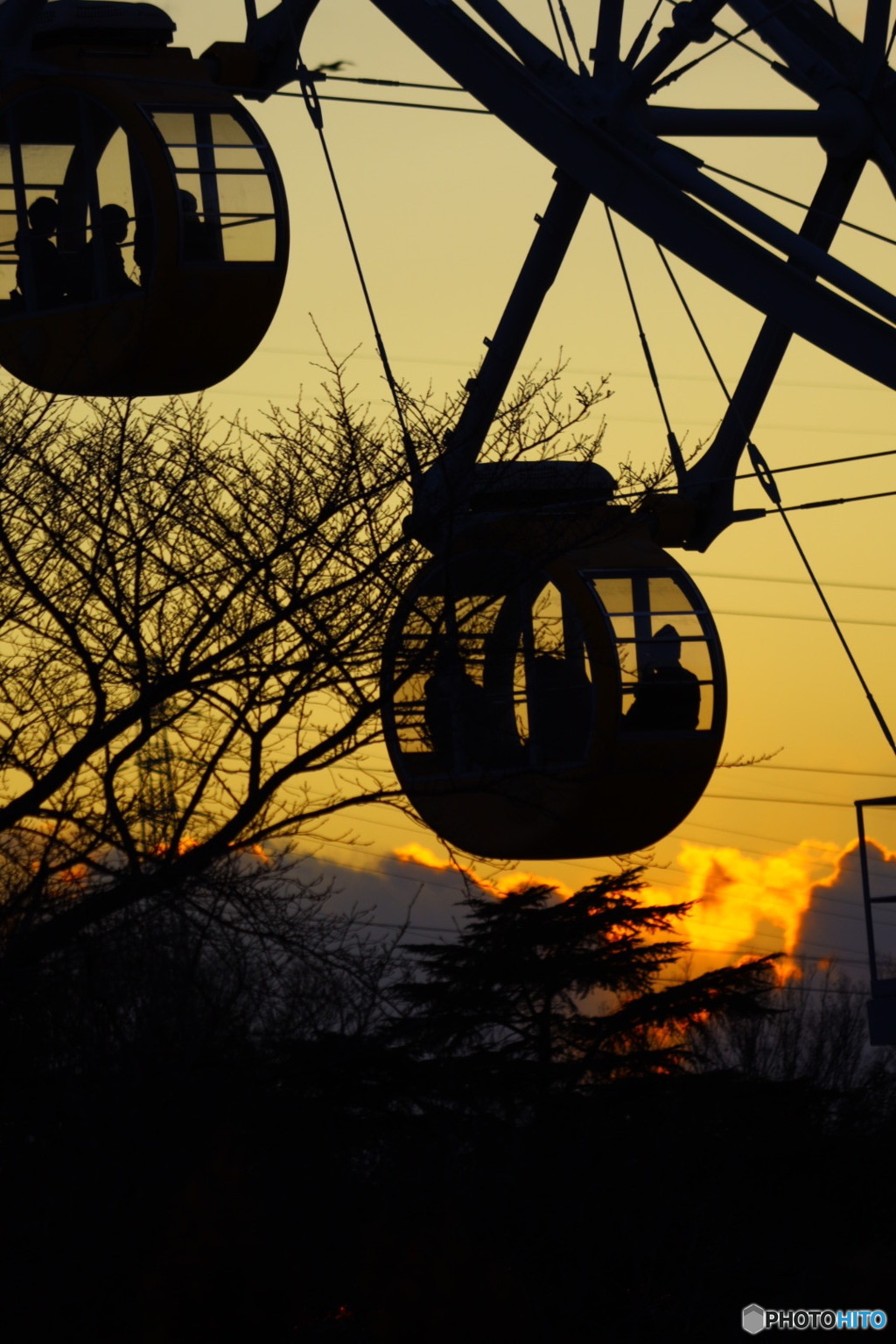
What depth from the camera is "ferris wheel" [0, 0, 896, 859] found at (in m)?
12.1

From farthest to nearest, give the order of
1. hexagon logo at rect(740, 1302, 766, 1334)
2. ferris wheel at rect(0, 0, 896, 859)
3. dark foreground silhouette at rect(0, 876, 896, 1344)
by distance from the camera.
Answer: hexagon logo at rect(740, 1302, 766, 1334)
dark foreground silhouette at rect(0, 876, 896, 1344)
ferris wheel at rect(0, 0, 896, 859)

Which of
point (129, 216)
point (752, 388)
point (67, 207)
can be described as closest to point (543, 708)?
point (752, 388)

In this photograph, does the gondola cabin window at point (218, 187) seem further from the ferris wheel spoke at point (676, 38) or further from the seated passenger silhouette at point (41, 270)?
the ferris wheel spoke at point (676, 38)

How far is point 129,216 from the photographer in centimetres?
1257

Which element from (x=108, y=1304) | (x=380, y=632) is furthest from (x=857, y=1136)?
(x=380, y=632)

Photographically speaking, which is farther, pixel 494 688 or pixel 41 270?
pixel 494 688

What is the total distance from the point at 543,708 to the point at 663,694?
2.85 feet

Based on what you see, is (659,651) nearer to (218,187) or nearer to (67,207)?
(218,187)

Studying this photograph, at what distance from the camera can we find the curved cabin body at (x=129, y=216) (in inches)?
483

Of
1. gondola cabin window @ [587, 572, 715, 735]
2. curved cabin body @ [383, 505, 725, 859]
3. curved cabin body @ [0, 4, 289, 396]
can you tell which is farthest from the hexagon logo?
curved cabin body @ [0, 4, 289, 396]

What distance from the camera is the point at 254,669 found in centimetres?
1374

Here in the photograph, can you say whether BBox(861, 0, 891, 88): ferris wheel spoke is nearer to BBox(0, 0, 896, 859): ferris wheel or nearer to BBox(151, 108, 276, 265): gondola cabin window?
BBox(0, 0, 896, 859): ferris wheel

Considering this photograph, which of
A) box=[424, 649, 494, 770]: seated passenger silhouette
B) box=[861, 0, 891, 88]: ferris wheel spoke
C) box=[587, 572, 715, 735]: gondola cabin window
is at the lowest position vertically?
box=[424, 649, 494, 770]: seated passenger silhouette

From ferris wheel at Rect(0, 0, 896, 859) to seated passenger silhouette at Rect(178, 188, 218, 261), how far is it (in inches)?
0.6
